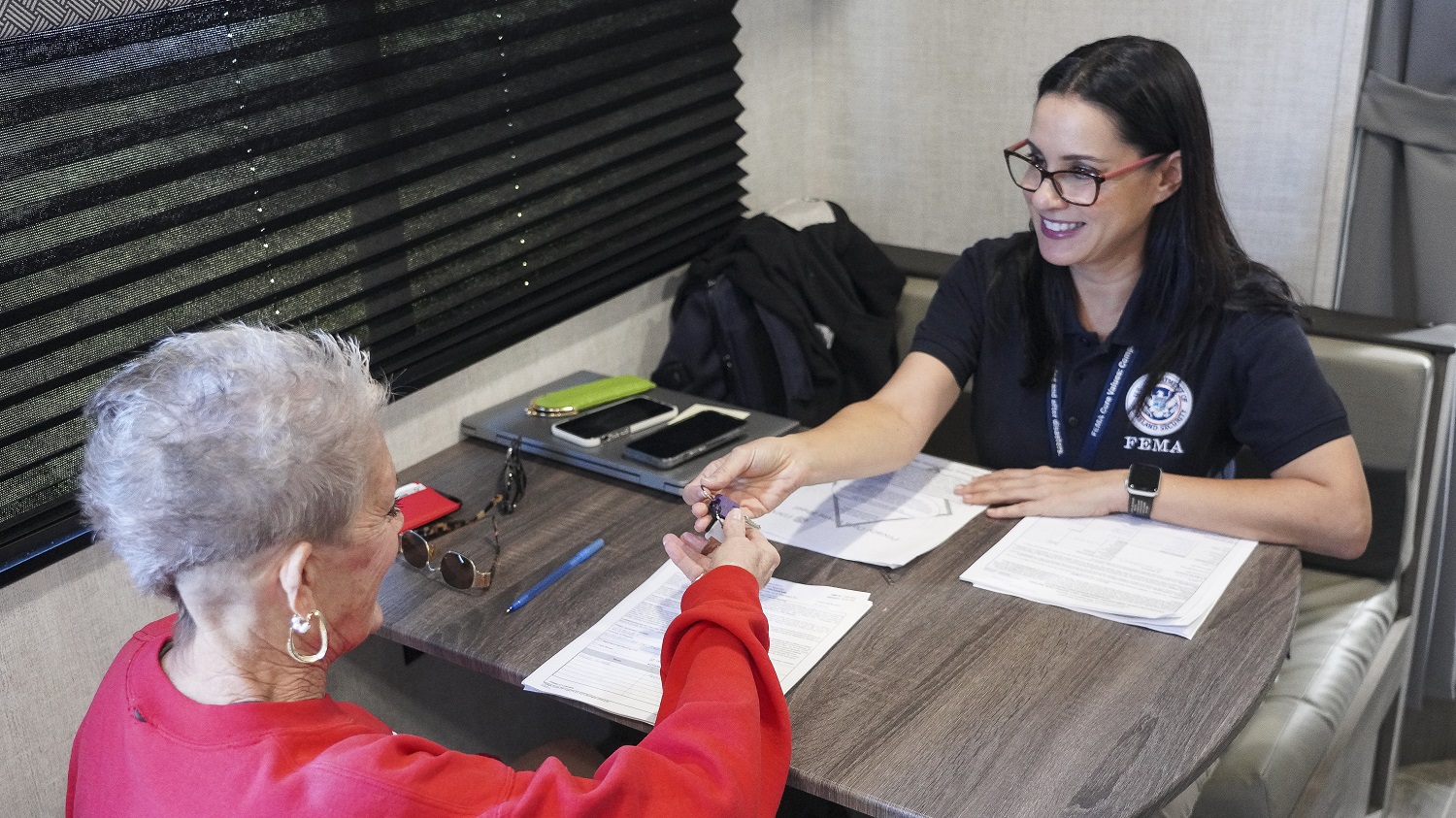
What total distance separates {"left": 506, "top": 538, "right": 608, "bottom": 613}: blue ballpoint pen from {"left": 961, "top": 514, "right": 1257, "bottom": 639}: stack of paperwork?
0.53 metres

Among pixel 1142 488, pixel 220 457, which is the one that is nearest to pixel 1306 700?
pixel 1142 488

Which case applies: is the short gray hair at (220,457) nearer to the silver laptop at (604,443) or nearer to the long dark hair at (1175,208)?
the silver laptop at (604,443)

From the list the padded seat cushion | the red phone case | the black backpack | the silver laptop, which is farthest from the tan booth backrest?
the red phone case

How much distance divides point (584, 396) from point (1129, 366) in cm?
93

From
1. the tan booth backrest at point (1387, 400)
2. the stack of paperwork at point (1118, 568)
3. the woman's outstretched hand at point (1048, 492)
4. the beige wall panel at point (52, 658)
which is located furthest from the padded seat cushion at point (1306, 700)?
the beige wall panel at point (52, 658)

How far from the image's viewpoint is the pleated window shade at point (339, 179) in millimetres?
1605

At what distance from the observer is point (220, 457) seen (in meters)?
1.08

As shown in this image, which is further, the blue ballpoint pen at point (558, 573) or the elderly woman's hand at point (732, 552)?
the blue ballpoint pen at point (558, 573)

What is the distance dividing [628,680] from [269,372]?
0.60m

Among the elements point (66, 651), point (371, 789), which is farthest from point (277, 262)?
point (371, 789)

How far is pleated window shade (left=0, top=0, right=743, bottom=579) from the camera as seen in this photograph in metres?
1.61

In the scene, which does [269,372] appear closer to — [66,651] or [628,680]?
[628,680]

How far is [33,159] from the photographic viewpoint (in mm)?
1550

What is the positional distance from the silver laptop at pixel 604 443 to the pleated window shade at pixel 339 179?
13cm
